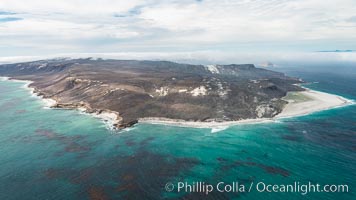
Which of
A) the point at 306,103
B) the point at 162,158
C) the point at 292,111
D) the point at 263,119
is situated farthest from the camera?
the point at 306,103

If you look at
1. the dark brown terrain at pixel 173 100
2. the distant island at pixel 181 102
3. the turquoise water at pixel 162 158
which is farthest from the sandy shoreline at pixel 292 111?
the turquoise water at pixel 162 158

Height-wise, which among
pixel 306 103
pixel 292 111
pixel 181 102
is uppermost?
pixel 181 102

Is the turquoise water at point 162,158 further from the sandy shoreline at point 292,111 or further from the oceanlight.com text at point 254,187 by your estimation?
the sandy shoreline at point 292,111

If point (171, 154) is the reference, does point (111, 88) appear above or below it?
above

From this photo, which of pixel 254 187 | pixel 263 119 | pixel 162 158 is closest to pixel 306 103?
pixel 263 119

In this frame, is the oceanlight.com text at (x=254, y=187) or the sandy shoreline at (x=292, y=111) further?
the sandy shoreline at (x=292, y=111)

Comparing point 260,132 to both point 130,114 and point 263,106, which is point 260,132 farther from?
point 130,114

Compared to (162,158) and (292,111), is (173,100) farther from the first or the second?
(162,158)

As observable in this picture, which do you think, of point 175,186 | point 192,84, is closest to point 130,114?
point 192,84
